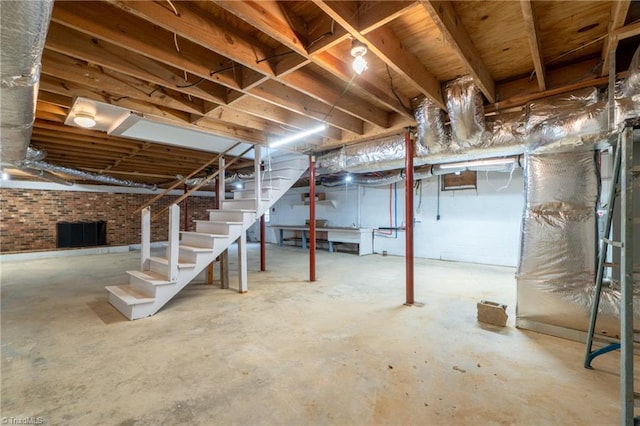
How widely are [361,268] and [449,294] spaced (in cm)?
203

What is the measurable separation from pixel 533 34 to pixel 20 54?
2719mm

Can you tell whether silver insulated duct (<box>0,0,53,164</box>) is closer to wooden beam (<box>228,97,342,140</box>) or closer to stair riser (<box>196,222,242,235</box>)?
wooden beam (<box>228,97,342,140</box>)

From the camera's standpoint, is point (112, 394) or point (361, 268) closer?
point (112, 394)

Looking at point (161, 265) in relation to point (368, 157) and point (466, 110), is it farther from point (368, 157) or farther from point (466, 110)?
point (466, 110)

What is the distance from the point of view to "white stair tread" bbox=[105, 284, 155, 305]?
2.93 meters

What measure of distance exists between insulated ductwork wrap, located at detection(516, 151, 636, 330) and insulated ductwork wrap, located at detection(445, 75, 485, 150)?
54 cm

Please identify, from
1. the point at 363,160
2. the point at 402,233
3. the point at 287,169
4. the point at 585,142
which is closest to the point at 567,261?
the point at 585,142

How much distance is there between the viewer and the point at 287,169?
4.51m

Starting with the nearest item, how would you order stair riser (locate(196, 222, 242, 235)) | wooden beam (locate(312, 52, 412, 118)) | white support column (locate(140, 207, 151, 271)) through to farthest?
wooden beam (locate(312, 52, 412, 118))
white support column (locate(140, 207, 151, 271))
stair riser (locate(196, 222, 242, 235))

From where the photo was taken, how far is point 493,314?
8.97 feet

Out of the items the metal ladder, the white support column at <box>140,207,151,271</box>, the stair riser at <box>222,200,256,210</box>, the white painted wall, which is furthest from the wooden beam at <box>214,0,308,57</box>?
the white painted wall

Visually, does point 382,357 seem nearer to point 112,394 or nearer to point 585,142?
point 112,394

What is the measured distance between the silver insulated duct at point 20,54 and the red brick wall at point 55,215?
4.79 m

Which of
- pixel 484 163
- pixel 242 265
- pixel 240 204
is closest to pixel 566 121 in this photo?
pixel 484 163
